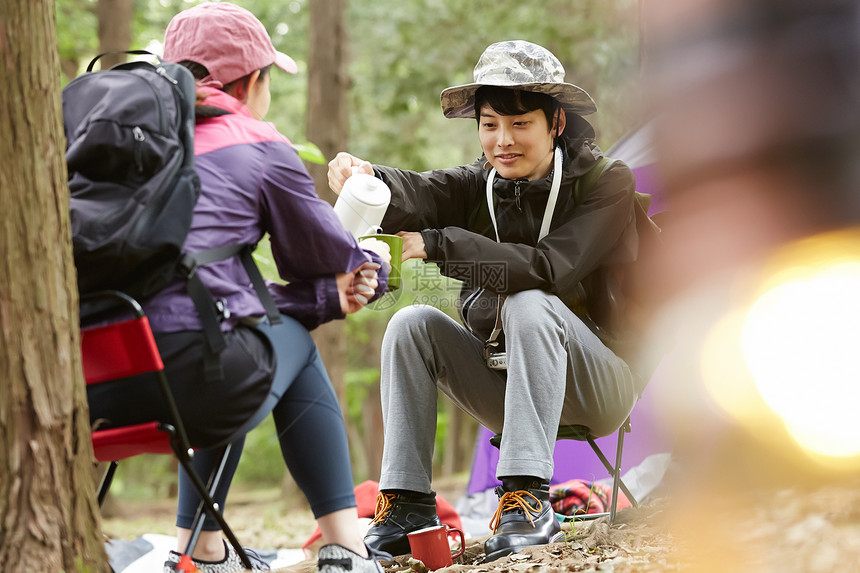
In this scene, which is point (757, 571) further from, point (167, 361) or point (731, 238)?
point (167, 361)

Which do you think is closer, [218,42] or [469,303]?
[218,42]

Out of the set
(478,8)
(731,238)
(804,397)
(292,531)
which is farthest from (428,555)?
(478,8)

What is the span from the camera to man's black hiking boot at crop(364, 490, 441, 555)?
2.73 meters

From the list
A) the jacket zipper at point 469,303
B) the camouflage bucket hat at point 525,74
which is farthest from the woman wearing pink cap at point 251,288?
the camouflage bucket hat at point 525,74

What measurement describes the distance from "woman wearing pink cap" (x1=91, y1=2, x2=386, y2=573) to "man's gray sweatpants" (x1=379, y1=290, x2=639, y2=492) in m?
0.55

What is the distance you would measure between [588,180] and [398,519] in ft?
4.18

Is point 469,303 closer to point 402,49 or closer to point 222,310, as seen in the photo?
point 222,310

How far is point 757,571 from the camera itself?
1109mm

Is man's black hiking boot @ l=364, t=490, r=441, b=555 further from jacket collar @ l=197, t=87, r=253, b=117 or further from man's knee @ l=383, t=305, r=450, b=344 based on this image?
jacket collar @ l=197, t=87, r=253, b=117

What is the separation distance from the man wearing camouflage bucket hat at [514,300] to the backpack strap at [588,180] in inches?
0.4

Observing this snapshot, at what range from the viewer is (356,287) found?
2244 millimetres

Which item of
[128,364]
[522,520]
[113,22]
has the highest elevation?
[113,22]

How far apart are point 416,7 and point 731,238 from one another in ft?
30.7

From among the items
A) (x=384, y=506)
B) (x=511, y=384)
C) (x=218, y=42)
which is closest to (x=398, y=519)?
(x=384, y=506)
